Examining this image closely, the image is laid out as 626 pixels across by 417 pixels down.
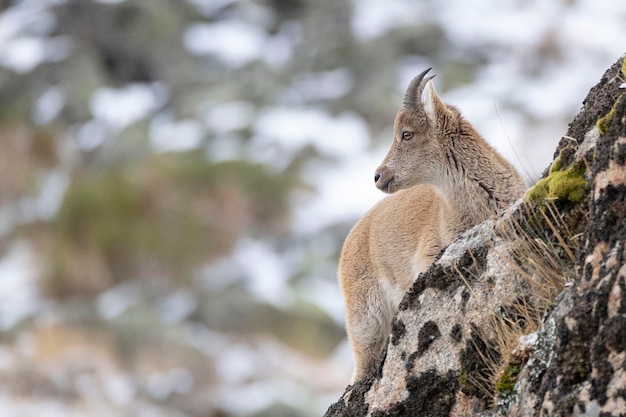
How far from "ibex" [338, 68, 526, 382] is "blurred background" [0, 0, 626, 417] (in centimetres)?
1170

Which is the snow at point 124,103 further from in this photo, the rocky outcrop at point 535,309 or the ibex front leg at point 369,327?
the rocky outcrop at point 535,309

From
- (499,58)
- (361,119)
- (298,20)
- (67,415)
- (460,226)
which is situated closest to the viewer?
(460,226)

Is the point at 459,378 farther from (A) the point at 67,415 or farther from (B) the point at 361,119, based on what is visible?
(B) the point at 361,119

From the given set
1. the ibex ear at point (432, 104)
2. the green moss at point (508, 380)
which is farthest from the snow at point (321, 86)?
the green moss at point (508, 380)

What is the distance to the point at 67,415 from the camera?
72.3 feet

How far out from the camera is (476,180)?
848 cm

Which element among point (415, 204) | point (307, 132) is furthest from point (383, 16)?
point (415, 204)

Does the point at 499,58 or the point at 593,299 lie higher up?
the point at 499,58

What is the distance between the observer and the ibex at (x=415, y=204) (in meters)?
8.37

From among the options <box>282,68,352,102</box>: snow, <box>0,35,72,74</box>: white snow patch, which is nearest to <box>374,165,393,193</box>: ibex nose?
<box>282,68,352,102</box>: snow

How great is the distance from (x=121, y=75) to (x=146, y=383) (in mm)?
16365

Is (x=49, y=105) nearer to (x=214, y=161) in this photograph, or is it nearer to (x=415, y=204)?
(x=214, y=161)

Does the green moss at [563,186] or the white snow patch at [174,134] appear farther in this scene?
the white snow patch at [174,134]

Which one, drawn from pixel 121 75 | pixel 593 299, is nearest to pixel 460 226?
pixel 593 299
